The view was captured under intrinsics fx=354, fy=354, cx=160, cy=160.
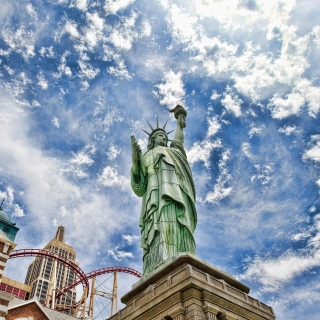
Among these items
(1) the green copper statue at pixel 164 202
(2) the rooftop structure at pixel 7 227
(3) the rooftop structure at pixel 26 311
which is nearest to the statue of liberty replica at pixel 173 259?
(1) the green copper statue at pixel 164 202

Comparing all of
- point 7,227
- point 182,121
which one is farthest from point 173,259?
point 7,227

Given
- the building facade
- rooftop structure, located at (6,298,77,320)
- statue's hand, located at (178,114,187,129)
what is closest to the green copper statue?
statue's hand, located at (178,114,187,129)

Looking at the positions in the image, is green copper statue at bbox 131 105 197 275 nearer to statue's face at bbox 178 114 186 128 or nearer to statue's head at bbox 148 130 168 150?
statue's head at bbox 148 130 168 150

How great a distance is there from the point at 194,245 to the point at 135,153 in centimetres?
692

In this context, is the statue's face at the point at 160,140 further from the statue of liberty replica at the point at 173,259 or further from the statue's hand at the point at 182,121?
the statue's hand at the point at 182,121

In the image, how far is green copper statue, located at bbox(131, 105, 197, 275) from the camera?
59.1ft

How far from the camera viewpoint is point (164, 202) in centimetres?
1950

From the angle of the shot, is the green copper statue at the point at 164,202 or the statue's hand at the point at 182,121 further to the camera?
the statue's hand at the point at 182,121

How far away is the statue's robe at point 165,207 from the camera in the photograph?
18.0 meters

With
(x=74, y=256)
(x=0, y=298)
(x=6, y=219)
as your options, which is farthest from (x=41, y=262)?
(x=0, y=298)

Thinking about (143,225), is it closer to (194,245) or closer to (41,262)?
(194,245)

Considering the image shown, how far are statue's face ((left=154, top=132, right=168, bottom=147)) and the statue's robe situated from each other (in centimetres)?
237

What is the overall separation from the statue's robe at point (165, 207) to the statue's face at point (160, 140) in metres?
2.37

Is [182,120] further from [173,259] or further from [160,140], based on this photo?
[173,259]
